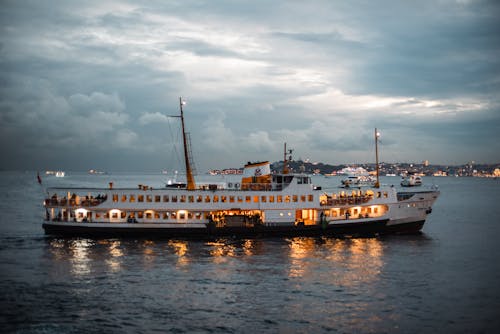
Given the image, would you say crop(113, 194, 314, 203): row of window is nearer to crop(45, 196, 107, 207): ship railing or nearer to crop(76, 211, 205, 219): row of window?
crop(76, 211, 205, 219): row of window

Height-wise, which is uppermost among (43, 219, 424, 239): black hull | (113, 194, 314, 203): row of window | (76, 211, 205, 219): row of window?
(113, 194, 314, 203): row of window

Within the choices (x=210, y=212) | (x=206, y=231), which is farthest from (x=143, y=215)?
(x=210, y=212)

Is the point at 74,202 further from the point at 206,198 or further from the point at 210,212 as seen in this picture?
the point at 210,212

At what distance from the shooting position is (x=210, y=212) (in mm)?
48562

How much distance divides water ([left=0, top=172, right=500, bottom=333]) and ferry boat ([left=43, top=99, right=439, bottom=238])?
1.50 meters

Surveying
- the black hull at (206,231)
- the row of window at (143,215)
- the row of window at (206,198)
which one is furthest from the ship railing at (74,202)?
the black hull at (206,231)

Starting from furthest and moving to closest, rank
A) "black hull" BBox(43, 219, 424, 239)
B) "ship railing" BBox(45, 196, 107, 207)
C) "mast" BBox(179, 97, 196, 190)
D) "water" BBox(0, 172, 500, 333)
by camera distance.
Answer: "mast" BBox(179, 97, 196, 190), "ship railing" BBox(45, 196, 107, 207), "black hull" BBox(43, 219, 424, 239), "water" BBox(0, 172, 500, 333)

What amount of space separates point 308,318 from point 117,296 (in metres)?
12.0

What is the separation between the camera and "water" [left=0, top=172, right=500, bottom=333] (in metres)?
25.0

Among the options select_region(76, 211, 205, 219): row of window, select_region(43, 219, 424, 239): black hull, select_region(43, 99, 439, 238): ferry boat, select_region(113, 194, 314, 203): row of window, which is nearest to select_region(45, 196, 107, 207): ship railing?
select_region(43, 99, 439, 238): ferry boat

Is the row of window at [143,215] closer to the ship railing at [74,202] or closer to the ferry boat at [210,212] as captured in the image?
the ferry boat at [210,212]

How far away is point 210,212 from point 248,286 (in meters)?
18.1

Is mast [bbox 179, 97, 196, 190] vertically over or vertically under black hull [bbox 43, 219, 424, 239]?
over

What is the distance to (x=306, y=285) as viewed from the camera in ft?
104
